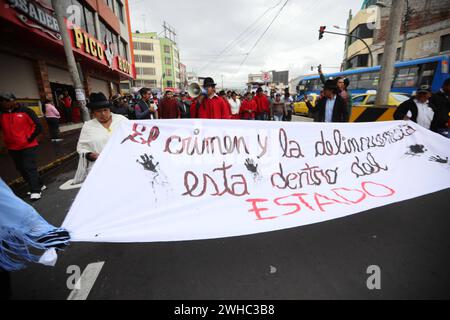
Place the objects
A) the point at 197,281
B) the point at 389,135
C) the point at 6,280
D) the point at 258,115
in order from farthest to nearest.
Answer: the point at 258,115 < the point at 389,135 < the point at 197,281 < the point at 6,280

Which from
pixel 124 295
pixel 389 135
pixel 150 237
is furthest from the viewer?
pixel 389 135

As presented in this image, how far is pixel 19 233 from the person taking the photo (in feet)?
4.48

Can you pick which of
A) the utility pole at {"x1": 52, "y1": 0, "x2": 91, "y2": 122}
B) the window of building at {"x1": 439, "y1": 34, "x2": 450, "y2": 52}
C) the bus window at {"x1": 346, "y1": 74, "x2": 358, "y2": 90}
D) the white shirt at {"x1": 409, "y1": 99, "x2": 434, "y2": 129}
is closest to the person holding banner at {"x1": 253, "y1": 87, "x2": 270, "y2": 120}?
the white shirt at {"x1": 409, "y1": 99, "x2": 434, "y2": 129}

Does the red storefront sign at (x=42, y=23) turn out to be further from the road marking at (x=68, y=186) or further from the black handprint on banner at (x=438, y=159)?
the black handprint on banner at (x=438, y=159)

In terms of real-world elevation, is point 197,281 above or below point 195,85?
below

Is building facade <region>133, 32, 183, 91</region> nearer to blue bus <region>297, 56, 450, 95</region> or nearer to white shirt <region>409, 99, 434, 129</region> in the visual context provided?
blue bus <region>297, 56, 450, 95</region>

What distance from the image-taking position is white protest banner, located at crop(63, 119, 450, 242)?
1.77 metres

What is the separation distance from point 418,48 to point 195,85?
87.8ft

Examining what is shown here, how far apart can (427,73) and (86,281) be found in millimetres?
17549

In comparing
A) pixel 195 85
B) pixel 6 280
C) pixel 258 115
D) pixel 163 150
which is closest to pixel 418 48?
pixel 258 115

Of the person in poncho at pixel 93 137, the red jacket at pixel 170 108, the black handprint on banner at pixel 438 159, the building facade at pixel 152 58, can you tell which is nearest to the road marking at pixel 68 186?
the person in poncho at pixel 93 137

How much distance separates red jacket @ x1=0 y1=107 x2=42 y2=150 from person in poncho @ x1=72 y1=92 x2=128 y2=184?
2.00 metres

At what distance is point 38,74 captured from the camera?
9.30 metres
